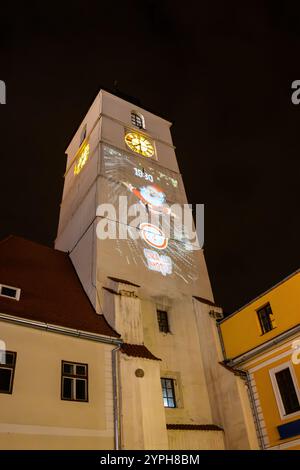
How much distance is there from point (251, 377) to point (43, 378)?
32.7ft

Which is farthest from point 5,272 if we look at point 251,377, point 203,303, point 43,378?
point 251,377

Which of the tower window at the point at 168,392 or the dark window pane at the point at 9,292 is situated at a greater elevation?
the dark window pane at the point at 9,292

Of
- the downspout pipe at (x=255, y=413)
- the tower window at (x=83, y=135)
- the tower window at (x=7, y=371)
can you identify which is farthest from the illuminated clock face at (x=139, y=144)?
the tower window at (x=7, y=371)

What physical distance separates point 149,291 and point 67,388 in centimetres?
845

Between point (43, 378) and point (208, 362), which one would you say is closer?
point (43, 378)

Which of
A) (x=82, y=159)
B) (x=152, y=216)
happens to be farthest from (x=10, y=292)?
(x=82, y=159)

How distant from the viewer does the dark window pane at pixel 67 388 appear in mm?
15084

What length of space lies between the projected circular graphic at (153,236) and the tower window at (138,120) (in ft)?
42.5

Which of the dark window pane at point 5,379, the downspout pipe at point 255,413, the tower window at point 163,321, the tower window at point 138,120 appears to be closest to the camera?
the dark window pane at point 5,379

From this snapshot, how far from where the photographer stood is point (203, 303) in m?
23.5

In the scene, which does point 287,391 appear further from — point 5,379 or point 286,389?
point 5,379

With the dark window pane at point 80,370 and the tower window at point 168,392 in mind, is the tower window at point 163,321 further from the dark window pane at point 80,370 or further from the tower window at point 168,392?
the dark window pane at point 80,370

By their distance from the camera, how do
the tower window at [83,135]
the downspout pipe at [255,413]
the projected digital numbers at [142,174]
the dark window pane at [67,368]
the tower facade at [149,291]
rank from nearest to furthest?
the dark window pane at [67,368] < the tower facade at [149,291] < the downspout pipe at [255,413] < the projected digital numbers at [142,174] < the tower window at [83,135]
